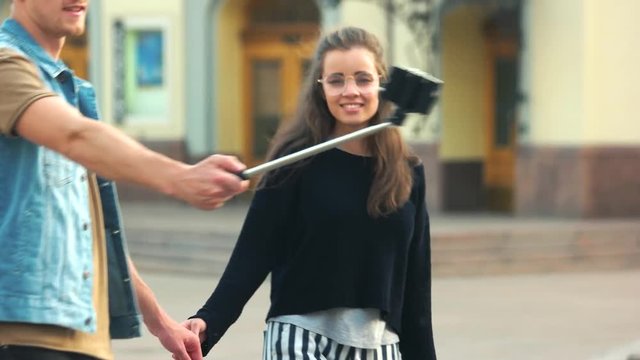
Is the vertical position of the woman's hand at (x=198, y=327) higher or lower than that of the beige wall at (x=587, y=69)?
lower

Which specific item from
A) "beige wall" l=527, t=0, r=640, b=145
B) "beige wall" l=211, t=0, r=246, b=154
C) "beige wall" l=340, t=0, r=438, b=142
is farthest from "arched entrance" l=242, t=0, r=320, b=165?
"beige wall" l=527, t=0, r=640, b=145

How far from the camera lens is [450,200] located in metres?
21.5

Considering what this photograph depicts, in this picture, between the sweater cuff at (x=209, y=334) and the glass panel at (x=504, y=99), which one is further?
the glass panel at (x=504, y=99)

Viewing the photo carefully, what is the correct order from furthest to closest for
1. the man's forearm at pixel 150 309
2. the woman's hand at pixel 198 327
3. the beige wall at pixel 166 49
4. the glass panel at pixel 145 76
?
the glass panel at pixel 145 76 → the beige wall at pixel 166 49 → the woman's hand at pixel 198 327 → the man's forearm at pixel 150 309

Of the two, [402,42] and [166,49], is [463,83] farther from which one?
[166,49]

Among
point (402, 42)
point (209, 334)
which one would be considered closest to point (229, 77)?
point (402, 42)

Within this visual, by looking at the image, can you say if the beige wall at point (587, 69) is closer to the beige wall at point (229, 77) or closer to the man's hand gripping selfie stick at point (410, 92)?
the beige wall at point (229, 77)

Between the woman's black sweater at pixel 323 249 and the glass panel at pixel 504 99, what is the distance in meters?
17.0

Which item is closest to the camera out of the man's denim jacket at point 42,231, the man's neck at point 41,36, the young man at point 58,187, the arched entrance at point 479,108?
the young man at point 58,187

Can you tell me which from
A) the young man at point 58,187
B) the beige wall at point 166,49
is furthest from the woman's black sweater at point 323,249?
the beige wall at point 166,49

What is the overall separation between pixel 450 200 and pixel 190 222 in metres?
3.93

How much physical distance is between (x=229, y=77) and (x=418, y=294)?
18.9 m

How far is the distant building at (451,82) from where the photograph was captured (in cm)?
1977

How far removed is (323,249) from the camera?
4.73 m
